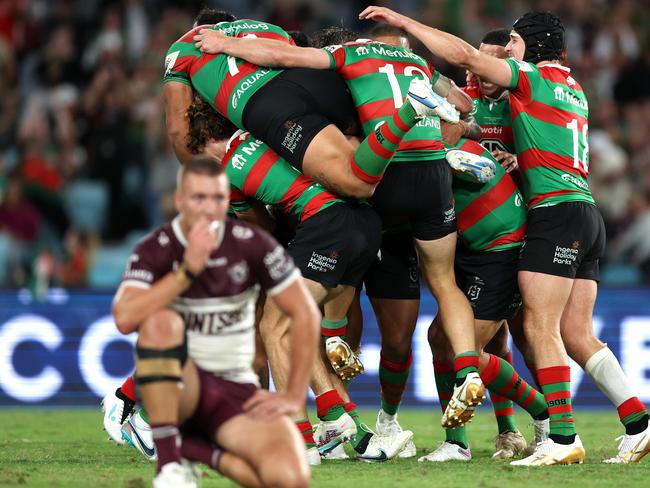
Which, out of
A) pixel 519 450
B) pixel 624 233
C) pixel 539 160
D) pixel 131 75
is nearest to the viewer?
pixel 539 160

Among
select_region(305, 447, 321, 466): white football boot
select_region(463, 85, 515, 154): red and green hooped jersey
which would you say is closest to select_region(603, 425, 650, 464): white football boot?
select_region(305, 447, 321, 466): white football boot

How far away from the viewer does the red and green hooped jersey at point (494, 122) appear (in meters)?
8.73

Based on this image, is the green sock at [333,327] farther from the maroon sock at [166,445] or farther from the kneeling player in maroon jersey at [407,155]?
the maroon sock at [166,445]

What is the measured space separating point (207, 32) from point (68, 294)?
4.81m

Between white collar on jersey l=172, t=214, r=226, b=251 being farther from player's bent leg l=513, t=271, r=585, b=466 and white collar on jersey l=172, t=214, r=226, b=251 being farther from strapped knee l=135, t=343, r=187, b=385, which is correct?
player's bent leg l=513, t=271, r=585, b=466

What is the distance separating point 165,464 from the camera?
17.8 feet

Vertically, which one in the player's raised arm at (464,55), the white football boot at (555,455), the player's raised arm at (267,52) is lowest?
the white football boot at (555,455)

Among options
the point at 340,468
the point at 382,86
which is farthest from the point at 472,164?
the point at 340,468

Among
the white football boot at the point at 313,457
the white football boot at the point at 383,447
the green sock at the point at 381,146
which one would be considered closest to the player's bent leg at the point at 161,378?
the white football boot at the point at 313,457

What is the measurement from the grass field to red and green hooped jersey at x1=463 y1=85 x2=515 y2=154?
2.27 metres

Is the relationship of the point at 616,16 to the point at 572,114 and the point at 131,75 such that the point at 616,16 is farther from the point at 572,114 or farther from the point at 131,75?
the point at 572,114

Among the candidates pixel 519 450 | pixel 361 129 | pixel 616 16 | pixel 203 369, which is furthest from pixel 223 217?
pixel 616 16

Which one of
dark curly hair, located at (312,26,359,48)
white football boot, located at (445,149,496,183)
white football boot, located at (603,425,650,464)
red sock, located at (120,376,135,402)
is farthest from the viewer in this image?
dark curly hair, located at (312,26,359,48)

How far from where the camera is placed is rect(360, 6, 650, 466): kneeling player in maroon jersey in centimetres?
773
